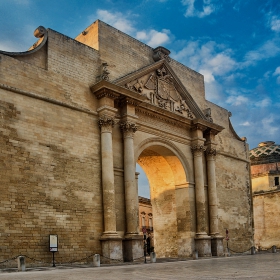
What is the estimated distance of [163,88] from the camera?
22750mm

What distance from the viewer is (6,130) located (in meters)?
15.2

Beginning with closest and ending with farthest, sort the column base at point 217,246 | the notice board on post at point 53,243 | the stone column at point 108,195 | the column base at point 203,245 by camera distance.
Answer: the notice board on post at point 53,243, the stone column at point 108,195, the column base at point 203,245, the column base at point 217,246

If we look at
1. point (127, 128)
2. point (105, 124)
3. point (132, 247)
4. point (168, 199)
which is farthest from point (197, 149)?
point (132, 247)

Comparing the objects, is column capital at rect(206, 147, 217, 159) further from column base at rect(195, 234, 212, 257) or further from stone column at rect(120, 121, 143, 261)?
stone column at rect(120, 121, 143, 261)

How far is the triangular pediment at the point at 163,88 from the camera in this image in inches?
829

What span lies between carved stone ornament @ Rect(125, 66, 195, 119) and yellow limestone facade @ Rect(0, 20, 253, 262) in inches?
2.5

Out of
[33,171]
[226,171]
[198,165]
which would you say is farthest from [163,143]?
[33,171]

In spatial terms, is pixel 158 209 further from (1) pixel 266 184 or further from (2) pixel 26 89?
(1) pixel 266 184

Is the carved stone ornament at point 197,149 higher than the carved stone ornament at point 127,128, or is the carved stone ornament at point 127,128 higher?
the carved stone ornament at point 127,128

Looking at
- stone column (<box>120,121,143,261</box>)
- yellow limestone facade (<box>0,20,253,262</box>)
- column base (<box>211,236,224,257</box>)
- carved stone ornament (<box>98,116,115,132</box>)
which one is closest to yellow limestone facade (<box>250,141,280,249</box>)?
yellow limestone facade (<box>0,20,253,262</box>)

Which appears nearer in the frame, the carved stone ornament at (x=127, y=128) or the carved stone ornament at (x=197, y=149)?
the carved stone ornament at (x=127, y=128)

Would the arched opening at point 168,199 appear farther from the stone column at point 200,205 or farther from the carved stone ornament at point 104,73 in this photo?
the carved stone ornament at point 104,73

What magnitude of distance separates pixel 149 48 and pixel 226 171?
31.5 ft

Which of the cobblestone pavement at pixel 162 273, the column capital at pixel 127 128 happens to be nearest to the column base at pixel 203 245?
the column capital at pixel 127 128
